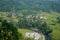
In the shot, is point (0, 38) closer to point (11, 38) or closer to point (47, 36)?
point (11, 38)

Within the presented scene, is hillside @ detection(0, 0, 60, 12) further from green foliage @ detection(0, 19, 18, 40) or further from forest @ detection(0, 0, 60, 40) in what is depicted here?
green foliage @ detection(0, 19, 18, 40)

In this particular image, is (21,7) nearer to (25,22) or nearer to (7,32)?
(25,22)

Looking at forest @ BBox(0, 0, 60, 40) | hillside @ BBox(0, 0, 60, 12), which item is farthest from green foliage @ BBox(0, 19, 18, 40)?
hillside @ BBox(0, 0, 60, 12)

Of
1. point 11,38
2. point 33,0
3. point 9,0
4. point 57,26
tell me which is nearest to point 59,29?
point 57,26

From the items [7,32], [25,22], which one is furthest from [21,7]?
[7,32]

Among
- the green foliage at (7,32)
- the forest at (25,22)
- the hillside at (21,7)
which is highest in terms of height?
the green foliage at (7,32)

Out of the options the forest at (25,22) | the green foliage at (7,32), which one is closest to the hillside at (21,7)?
the forest at (25,22)

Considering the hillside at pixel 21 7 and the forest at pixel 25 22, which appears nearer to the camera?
the forest at pixel 25 22

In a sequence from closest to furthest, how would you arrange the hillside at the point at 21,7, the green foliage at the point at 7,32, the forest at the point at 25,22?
1. the green foliage at the point at 7,32
2. the forest at the point at 25,22
3. the hillside at the point at 21,7

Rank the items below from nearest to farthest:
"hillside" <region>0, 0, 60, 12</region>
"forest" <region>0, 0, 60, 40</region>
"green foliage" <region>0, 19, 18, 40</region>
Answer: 1. "green foliage" <region>0, 19, 18, 40</region>
2. "forest" <region>0, 0, 60, 40</region>
3. "hillside" <region>0, 0, 60, 12</region>

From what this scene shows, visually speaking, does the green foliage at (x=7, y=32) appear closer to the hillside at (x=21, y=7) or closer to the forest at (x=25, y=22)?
the forest at (x=25, y=22)

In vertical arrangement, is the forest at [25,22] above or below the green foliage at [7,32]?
below
